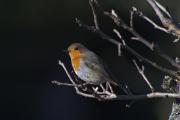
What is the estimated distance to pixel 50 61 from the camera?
977cm

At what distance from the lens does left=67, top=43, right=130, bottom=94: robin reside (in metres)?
4.33

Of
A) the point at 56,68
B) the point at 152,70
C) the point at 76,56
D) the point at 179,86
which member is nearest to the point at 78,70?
the point at 76,56

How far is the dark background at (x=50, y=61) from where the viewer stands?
9.34 m

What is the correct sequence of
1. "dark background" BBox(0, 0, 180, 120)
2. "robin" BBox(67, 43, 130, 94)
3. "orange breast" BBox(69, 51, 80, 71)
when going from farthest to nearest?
"dark background" BBox(0, 0, 180, 120)
"orange breast" BBox(69, 51, 80, 71)
"robin" BBox(67, 43, 130, 94)

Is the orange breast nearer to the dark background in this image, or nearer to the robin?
the robin

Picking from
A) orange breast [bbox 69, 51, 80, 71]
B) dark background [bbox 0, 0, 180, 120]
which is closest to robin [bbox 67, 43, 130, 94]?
orange breast [bbox 69, 51, 80, 71]

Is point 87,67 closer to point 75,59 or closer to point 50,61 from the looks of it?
point 75,59

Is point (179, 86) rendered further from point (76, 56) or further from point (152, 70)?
point (152, 70)

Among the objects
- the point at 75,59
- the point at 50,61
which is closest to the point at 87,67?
the point at 75,59

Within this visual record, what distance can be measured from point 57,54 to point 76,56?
4.94 m

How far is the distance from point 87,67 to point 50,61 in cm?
522

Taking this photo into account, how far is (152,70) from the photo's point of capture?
29.5ft

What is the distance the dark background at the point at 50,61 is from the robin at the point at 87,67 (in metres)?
4.38

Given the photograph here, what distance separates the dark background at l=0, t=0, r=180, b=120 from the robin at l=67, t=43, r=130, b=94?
4.38 meters
